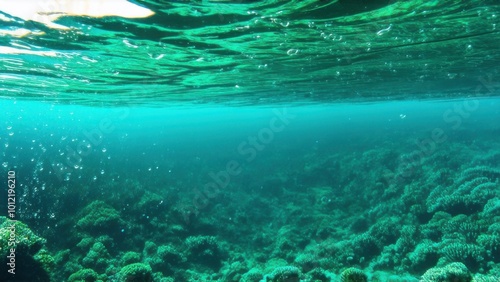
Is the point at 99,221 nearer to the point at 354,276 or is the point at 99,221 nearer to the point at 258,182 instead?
the point at 354,276

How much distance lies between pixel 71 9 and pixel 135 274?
331 inches

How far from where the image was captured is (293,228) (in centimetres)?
1909

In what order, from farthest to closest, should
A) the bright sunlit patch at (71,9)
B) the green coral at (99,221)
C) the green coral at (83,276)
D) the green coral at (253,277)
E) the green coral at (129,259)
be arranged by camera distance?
the green coral at (99,221) → the green coral at (129,259) → the green coral at (253,277) → the green coral at (83,276) → the bright sunlit patch at (71,9)

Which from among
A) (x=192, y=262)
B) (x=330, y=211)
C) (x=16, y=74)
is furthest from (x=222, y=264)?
(x=16, y=74)

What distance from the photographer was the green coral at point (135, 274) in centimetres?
958

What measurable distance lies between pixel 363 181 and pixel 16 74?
86.2 ft

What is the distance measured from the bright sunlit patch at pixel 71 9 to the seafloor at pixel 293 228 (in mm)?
6914

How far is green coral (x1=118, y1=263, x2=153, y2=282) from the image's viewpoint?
9578mm

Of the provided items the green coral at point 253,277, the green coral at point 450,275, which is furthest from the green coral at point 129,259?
the green coral at point 450,275

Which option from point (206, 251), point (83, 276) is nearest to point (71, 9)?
point (83, 276)

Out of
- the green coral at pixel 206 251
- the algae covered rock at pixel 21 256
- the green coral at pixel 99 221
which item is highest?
the algae covered rock at pixel 21 256

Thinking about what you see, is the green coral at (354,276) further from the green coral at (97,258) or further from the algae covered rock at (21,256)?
the green coral at (97,258)

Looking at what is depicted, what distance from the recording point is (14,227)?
9938 millimetres

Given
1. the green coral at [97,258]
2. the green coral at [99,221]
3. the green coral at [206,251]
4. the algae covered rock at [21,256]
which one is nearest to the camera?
the algae covered rock at [21,256]
